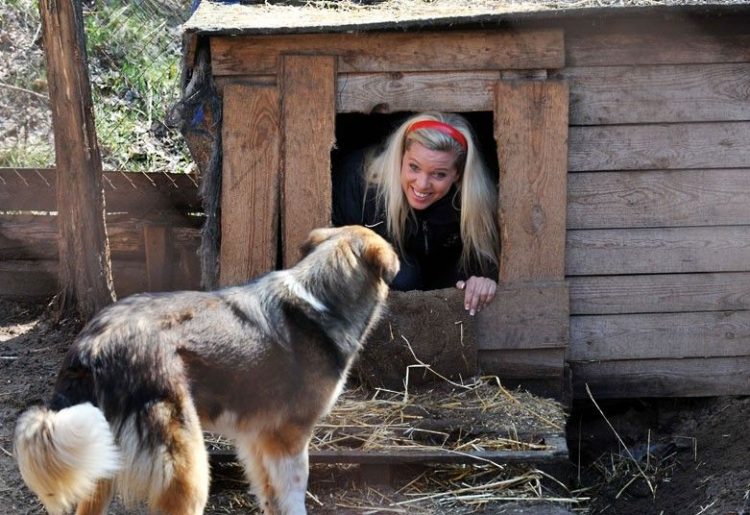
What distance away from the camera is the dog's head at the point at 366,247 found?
4578 millimetres

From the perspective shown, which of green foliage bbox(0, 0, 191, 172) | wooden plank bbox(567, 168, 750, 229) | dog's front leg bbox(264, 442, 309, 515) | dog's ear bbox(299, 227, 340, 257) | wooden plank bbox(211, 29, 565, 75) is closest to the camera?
dog's front leg bbox(264, 442, 309, 515)

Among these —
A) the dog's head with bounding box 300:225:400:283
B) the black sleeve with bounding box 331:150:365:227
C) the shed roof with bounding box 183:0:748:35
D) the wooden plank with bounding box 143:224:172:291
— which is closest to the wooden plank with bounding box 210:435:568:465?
the dog's head with bounding box 300:225:400:283

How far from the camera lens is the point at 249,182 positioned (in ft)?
18.3

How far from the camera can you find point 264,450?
176 inches

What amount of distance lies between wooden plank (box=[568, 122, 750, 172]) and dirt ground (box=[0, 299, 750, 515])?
59.6 inches

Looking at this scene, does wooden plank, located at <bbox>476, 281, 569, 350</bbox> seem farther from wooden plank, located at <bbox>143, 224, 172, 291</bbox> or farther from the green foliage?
the green foliage

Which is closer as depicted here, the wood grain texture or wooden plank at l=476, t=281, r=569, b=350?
wooden plank at l=476, t=281, r=569, b=350

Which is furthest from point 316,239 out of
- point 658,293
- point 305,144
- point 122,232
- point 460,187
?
point 122,232

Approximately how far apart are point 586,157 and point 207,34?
2.18 metres

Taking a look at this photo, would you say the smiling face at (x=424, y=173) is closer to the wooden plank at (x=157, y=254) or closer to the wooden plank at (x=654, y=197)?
the wooden plank at (x=654, y=197)

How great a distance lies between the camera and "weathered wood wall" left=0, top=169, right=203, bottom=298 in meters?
7.30

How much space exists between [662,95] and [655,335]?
4.56 feet

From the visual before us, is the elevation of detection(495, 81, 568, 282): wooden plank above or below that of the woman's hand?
above

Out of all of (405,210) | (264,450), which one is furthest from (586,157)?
(264,450)
